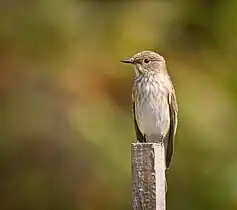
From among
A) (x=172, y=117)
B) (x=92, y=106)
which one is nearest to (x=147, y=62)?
(x=172, y=117)

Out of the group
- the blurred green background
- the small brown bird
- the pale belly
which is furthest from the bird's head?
the blurred green background

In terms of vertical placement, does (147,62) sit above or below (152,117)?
above

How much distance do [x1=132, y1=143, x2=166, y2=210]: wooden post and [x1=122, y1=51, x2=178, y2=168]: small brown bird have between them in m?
1.41

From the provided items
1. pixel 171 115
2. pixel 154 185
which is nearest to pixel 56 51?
pixel 171 115

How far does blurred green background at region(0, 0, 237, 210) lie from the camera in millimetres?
8750

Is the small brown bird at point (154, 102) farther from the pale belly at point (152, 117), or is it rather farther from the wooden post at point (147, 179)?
the wooden post at point (147, 179)

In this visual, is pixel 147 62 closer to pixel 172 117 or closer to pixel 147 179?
pixel 172 117

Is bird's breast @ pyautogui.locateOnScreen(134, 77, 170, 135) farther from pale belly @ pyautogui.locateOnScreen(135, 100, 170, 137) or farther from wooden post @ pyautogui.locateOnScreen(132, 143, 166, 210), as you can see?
wooden post @ pyautogui.locateOnScreen(132, 143, 166, 210)

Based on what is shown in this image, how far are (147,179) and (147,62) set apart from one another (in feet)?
4.90

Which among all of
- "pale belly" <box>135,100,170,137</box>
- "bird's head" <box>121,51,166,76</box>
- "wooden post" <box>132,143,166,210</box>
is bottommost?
"wooden post" <box>132,143,166,210</box>

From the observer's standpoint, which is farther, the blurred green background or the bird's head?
the blurred green background

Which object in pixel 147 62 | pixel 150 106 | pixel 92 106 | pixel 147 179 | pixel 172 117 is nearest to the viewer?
pixel 147 179

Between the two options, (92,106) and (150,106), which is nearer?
(150,106)

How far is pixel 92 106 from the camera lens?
353 inches
